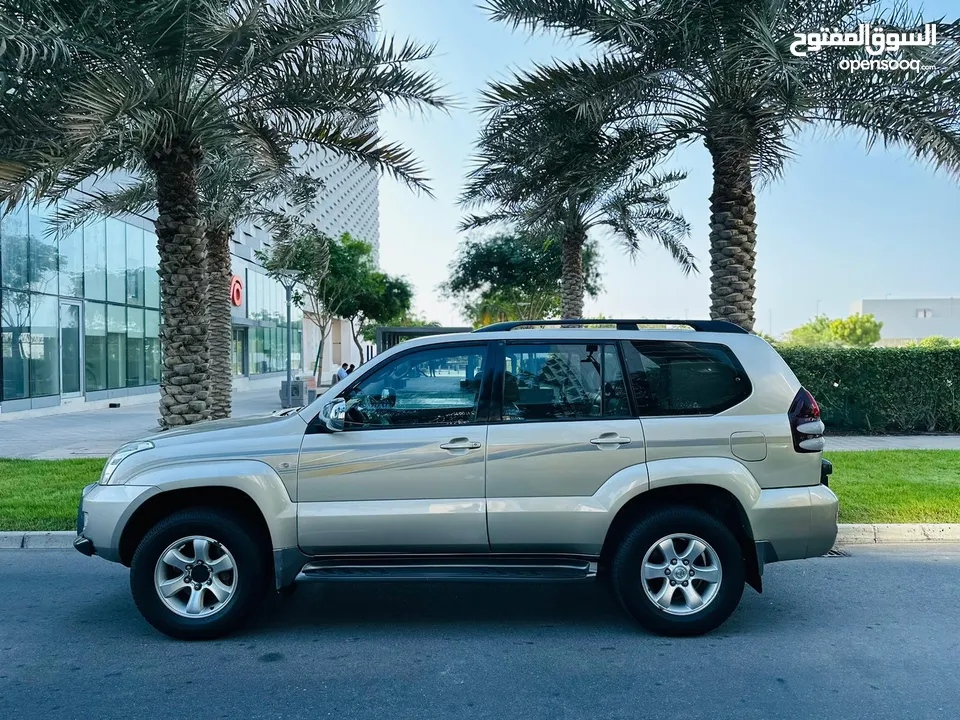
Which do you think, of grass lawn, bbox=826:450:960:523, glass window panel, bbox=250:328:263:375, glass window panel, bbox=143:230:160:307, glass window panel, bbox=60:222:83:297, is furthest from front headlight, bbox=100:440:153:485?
glass window panel, bbox=250:328:263:375

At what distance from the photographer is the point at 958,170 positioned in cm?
1145

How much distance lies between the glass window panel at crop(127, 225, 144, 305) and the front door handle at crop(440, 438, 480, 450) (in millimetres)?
25563

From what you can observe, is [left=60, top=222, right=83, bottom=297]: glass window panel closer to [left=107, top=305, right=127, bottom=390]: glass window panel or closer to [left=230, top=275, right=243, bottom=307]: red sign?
[left=107, top=305, right=127, bottom=390]: glass window panel

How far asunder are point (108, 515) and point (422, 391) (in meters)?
2.03

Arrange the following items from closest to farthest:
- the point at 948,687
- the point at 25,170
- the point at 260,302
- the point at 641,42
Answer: the point at 948,687, the point at 25,170, the point at 641,42, the point at 260,302

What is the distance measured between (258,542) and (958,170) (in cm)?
1139

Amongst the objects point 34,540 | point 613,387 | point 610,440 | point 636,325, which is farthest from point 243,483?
point 34,540

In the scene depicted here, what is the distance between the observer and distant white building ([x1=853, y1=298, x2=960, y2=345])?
127062 mm

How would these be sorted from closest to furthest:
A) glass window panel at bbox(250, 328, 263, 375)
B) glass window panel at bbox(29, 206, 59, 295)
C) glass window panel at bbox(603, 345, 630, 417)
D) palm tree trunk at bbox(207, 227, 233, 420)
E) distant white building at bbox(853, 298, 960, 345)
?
1. glass window panel at bbox(603, 345, 630, 417)
2. palm tree trunk at bbox(207, 227, 233, 420)
3. glass window panel at bbox(29, 206, 59, 295)
4. glass window panel at bbox(250, 328, 263, 375)
5. distant white building at bbox(853, 298, 960, 345)

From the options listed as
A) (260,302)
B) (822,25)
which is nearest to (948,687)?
(822,25)

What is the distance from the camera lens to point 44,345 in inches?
850

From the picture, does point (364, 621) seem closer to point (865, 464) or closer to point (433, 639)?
point (433, 639)

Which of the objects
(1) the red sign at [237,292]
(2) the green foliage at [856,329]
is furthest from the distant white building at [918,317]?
(1) the red sign at [237,292]

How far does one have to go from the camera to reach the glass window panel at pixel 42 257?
68.3ft
